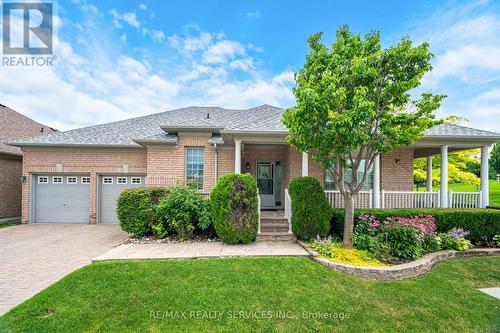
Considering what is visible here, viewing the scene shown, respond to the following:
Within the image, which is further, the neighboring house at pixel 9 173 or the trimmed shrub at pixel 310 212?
the neighboring house at pixel 9 173

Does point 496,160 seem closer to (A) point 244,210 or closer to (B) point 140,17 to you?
(A) point 244,210

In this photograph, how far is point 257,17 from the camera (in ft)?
33.7

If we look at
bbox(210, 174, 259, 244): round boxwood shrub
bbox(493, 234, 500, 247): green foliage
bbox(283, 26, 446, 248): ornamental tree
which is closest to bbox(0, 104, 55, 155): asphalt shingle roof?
bbox(210, 174, 259, 244): round boxwood shrub

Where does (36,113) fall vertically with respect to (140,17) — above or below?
below

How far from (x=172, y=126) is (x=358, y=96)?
7069mm

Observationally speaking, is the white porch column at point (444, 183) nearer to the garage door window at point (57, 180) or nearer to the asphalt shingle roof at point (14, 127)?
the garage door window at point (57, 180)

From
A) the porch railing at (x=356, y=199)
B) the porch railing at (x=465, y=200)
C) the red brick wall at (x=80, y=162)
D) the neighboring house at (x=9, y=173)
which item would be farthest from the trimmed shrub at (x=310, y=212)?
the neighboring house at (x=9, y=173)

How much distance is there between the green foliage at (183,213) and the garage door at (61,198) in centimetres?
634

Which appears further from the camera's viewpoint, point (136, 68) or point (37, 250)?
point (136, 68)

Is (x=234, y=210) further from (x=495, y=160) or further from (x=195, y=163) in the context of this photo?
(x=495, y=160)

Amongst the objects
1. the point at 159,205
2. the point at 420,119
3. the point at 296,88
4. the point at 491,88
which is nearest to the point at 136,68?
the point at 159,205

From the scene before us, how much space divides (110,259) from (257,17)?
440 inches

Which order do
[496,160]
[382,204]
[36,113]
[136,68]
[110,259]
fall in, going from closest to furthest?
1. [110,259]
2. [382,204]
3. [136,68]
4. [36,113]
5. [496,160]

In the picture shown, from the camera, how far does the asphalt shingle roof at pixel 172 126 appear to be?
25.6 ft
